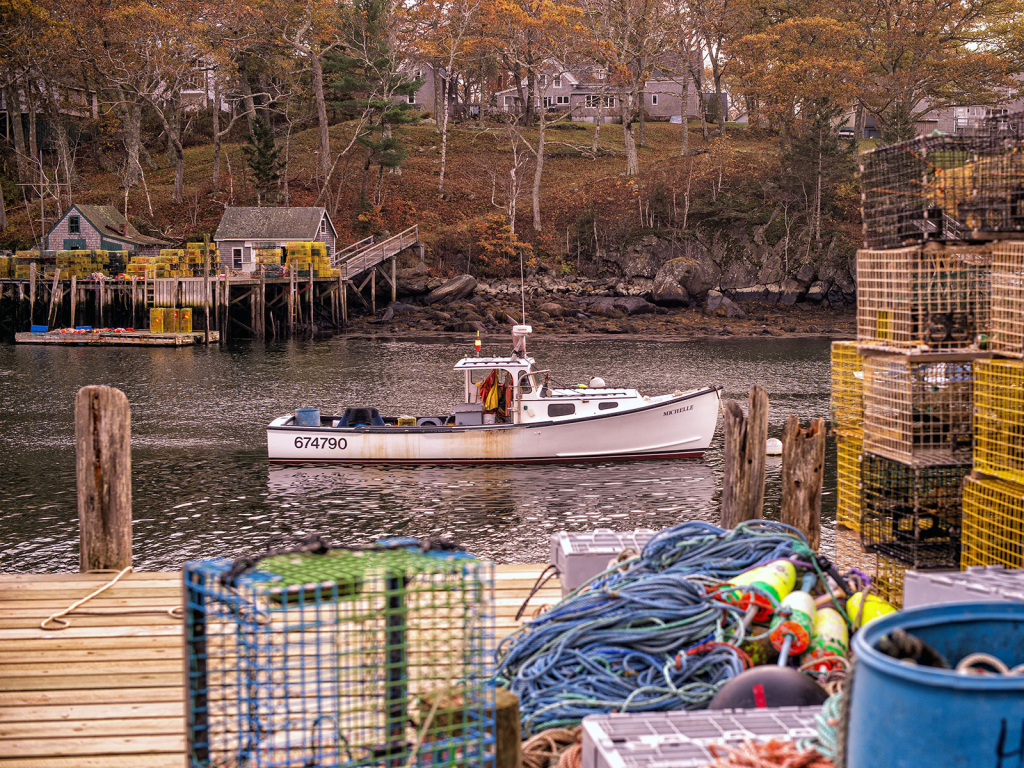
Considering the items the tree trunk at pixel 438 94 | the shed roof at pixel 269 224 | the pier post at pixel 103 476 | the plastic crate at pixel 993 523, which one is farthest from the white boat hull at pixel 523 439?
the tree trunk at pixel 438 94

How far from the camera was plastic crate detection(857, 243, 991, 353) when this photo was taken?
597 cm

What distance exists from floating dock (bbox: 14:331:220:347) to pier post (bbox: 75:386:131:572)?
37.3 m

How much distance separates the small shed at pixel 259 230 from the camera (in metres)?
51.5

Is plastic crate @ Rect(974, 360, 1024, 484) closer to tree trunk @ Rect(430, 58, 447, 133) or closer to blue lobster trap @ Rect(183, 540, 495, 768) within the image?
blue lobster trap @ Rect(183, 540, 495, 768)

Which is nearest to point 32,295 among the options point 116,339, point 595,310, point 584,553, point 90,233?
point 90,233

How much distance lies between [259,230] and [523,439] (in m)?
36.0

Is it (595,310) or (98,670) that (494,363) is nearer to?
(98,670)

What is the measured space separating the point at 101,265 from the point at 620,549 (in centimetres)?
4908

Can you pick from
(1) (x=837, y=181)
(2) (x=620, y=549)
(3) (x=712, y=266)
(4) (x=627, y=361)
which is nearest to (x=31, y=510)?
(2) (x=620, y=549)

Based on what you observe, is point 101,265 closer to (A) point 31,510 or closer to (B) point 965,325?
(A) point 31,510

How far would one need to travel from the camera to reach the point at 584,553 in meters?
6.19

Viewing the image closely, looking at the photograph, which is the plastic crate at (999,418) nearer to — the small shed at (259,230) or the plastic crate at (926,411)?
the plastic crate at (926,411)

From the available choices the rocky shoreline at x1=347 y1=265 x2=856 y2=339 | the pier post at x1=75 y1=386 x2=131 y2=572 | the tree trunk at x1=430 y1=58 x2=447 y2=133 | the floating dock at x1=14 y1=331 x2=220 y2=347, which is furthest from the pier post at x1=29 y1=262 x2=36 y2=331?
the pier post at x1=75 y1=386 x2=131 y2=572

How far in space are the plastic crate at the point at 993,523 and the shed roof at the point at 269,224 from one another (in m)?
48.5
